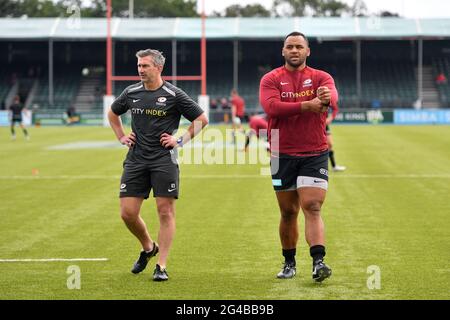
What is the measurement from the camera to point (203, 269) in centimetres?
904

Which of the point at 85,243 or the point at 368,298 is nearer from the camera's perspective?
the point at 368,298

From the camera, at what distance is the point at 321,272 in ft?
26.5

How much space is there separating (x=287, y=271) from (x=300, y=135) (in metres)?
Answer: 1.29

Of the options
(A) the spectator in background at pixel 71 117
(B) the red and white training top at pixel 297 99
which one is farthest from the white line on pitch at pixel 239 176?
(A) the spectator in background at pixel 71 117

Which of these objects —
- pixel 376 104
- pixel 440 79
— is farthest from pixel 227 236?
pixel 440 79

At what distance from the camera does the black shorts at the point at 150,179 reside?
863 centimetres

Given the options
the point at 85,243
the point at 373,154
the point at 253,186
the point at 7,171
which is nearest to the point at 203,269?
the point at 85,243

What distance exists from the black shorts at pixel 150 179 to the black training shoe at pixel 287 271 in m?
1.21

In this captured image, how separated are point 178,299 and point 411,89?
61.7 metres

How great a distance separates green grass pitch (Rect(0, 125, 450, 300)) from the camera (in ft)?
26.5

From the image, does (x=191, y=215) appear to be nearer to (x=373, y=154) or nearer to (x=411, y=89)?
(x=373, y=154)

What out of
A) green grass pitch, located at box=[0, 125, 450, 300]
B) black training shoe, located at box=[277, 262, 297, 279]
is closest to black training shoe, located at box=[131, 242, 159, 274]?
green grass pitch, located at box=[0, 125, 450, 300]

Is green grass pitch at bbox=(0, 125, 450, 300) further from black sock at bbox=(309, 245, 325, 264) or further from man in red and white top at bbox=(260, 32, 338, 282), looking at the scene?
man in red and white top at bbox=(260, 32, 338, 282)

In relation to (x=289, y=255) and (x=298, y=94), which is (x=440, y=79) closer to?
(x=289, y=255)
